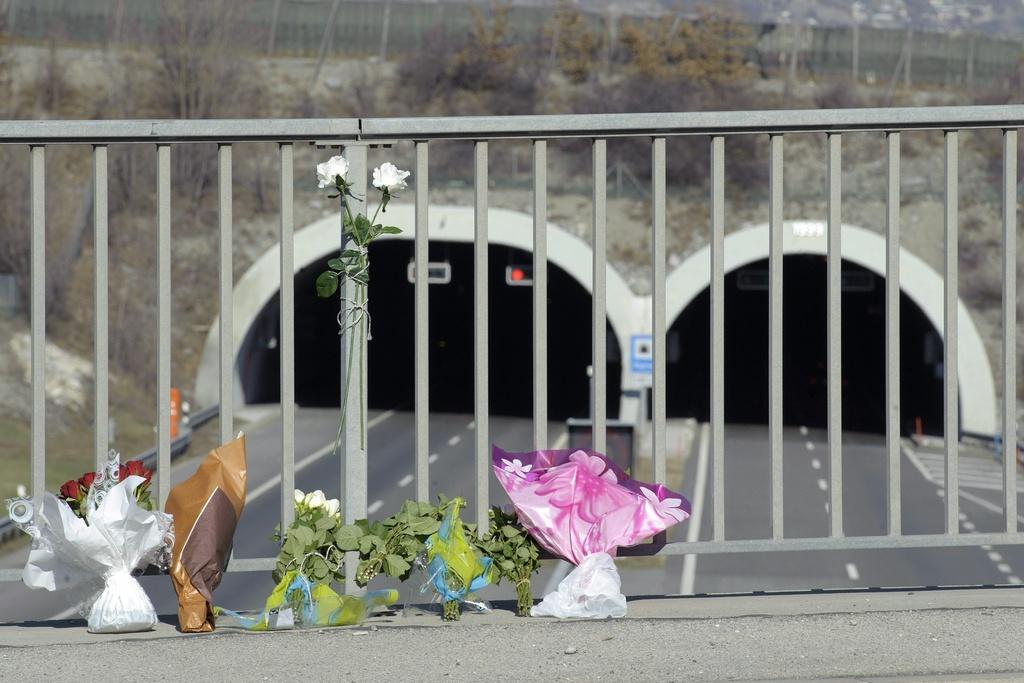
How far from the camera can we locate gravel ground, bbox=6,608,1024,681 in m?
4.84

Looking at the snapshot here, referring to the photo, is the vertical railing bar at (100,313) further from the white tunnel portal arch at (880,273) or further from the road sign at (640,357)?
the white tunnel portal arch at (880,273)

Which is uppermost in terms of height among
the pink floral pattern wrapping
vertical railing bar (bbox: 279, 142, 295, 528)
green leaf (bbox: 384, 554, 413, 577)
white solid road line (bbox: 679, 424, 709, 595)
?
vertical railing bar (bbox: 279, 142, 295, 528)

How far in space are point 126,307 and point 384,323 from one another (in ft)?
44.2

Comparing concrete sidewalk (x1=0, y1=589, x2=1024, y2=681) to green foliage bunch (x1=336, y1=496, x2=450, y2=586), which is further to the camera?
green foliage bunch (x1=336, y1=496, x2=450, y2=586)

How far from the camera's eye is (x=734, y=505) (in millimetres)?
29656

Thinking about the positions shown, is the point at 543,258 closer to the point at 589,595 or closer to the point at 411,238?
the point at 589,595

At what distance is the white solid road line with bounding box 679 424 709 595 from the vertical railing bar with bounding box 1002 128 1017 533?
1202 cm

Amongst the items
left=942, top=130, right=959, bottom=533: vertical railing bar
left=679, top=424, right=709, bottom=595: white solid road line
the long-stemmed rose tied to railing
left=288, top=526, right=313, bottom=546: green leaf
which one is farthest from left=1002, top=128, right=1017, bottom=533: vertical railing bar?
left=679, top=424, right=709, bottom=595: white solid road line

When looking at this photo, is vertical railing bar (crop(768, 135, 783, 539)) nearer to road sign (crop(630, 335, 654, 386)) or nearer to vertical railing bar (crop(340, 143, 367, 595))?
vertical railing bar (crop(340, 143, 367, 595))

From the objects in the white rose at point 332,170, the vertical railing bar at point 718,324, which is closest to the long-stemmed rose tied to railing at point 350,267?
the white rose at point 332,170

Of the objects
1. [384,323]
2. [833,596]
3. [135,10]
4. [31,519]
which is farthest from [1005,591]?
[135,10]

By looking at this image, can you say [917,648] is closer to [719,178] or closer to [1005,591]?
[1005,591]

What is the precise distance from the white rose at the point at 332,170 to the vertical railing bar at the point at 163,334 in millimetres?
596

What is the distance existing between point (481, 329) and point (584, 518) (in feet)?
2.76
